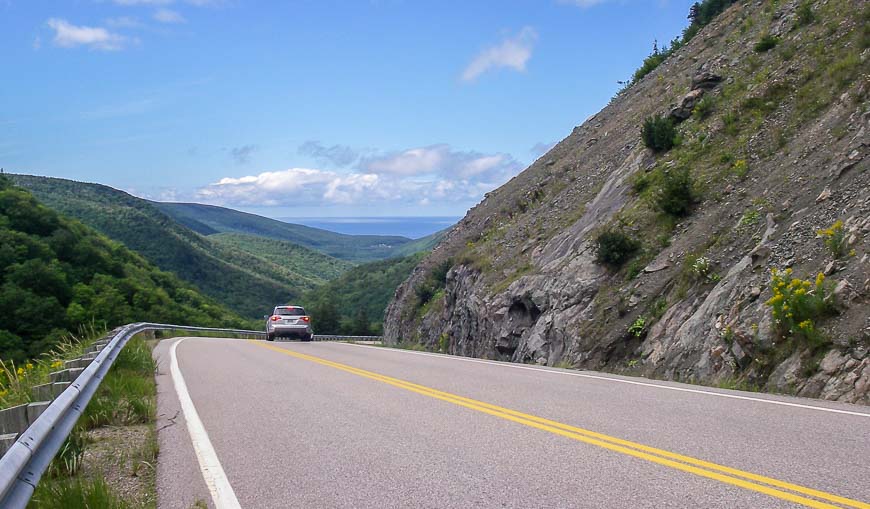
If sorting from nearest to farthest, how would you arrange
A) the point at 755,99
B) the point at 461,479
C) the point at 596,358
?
the point at 461,479 < the point at 596,358 < the point at 755,99

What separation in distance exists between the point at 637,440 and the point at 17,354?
50149 mm

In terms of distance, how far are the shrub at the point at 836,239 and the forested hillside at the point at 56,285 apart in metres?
45.3

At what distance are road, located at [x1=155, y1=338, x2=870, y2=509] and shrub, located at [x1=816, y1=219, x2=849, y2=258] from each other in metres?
3.77

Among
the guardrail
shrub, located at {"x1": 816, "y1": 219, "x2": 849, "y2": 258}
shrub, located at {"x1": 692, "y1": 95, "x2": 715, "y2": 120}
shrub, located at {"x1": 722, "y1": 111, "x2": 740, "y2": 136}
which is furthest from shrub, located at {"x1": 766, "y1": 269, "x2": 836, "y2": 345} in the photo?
shrub, located at {"x1": 692, "y1": 95, "x2": 715, "y2": 120}

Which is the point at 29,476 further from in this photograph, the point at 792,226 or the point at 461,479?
the point at 792,226

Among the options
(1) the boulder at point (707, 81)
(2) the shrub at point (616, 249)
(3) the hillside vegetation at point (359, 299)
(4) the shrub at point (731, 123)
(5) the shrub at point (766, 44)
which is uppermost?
(5) the shrub at point (766, 44)

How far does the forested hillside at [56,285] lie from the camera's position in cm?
5281

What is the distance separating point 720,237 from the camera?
16.2m

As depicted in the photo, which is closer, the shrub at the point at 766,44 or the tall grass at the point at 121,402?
the tall grass at the point at 121,402

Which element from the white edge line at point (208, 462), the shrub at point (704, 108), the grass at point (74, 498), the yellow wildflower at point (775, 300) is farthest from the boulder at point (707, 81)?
the grass at point (74, 498)

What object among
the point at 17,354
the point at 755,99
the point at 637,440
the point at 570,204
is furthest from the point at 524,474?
the point at 17,354

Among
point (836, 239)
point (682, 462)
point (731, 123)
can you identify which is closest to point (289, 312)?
point (731, 123)

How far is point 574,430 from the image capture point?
739 cm

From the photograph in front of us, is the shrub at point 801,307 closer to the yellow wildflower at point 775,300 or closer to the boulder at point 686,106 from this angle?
the yellow wildflower at point 775,300
